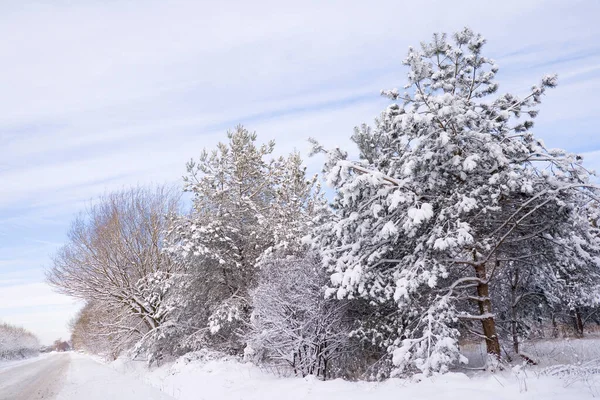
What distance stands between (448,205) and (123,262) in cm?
1903

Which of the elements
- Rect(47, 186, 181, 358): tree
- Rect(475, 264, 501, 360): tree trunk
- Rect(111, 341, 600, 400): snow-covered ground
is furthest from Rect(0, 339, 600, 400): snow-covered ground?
Rect(47, 186, 181, 358): tree

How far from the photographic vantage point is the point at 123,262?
73.0 ft

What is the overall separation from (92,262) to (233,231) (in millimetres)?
9995

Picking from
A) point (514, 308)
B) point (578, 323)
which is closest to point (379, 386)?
point (514, 308)

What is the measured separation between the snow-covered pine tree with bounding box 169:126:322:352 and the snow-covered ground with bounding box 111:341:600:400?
2660mm

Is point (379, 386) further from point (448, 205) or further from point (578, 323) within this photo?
point (578, 323)

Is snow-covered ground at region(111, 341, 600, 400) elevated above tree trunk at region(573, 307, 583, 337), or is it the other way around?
snow-covered ground at region(111, 341, 600, 400)

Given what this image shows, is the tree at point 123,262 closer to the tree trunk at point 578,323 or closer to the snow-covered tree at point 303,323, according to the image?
the snow-covered tree at point 303,323

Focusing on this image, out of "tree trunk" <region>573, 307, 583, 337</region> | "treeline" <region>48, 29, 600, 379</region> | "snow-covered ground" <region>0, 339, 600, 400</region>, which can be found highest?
"treeline" <region>48, 29, 600, 379</region>

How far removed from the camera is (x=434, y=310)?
29.6 ft

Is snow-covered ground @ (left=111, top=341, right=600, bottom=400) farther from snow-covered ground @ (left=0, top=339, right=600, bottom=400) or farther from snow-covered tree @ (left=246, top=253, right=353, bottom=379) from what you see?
snow-covered tree @ (left=246, top=253, right=353, bottom=379)

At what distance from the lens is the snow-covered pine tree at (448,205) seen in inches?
338

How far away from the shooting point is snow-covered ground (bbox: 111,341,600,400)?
6.09 metres

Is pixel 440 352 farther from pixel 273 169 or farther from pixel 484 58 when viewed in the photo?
pixel 273 169
